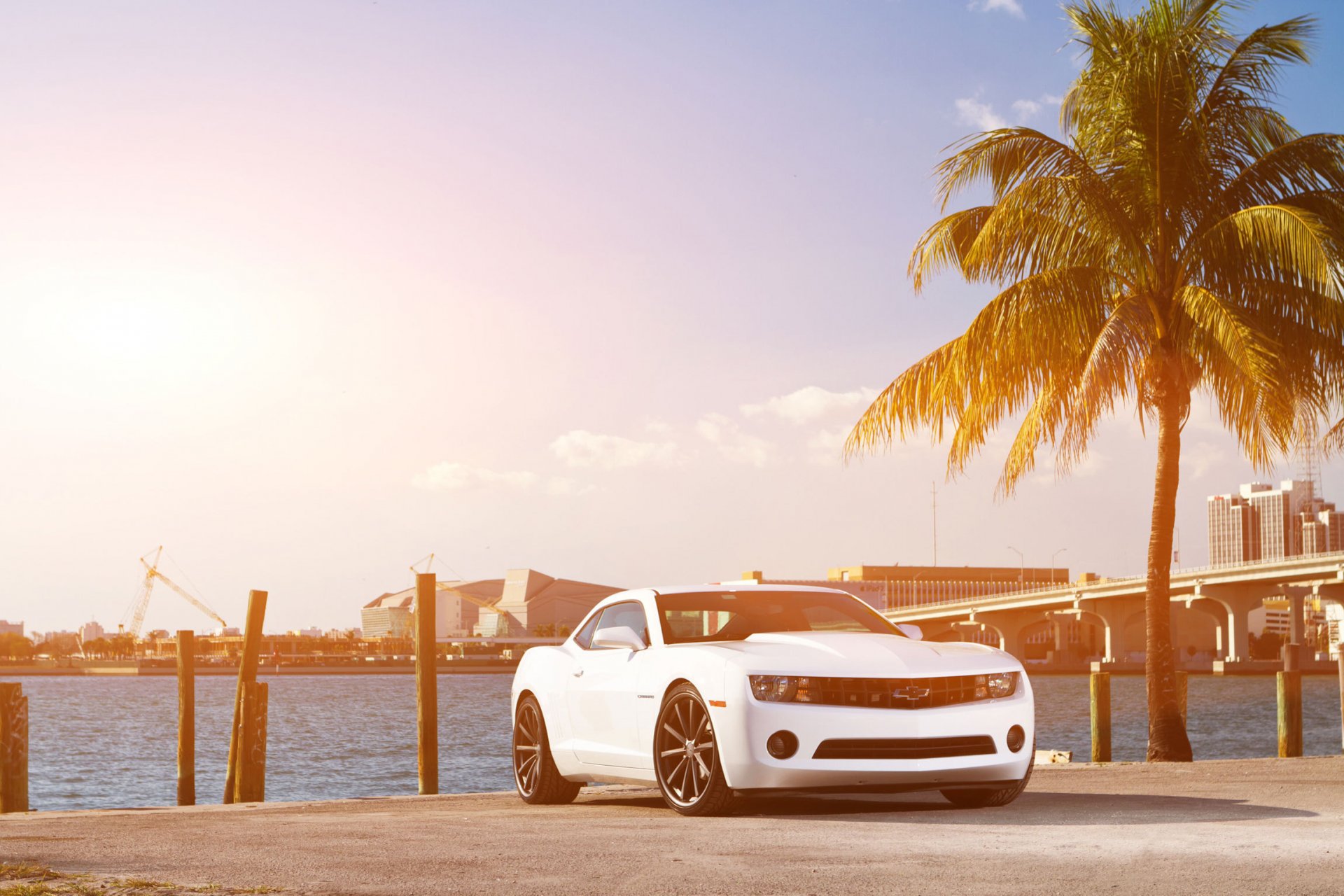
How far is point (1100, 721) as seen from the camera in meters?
18.6

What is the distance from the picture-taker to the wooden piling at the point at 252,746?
16797mm

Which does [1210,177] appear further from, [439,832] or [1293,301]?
[439,832]

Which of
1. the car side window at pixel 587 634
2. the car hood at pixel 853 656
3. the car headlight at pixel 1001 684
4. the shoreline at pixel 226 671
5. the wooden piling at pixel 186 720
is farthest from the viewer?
the shoreline at pixel 226 671

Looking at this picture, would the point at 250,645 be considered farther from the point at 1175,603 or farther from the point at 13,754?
the point at 1175,603

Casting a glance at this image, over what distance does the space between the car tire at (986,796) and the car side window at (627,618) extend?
2.20 metres

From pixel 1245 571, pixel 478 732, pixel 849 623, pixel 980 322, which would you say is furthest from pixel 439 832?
pixel 1245 571

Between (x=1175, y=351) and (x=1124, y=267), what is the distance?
127 cm

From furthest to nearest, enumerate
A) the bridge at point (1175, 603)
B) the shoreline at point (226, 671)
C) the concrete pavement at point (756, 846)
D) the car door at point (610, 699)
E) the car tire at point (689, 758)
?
1. the shoreline at point (226, 671)
2. the bridge at point (1175, 603)
3. the car door at point (610, 699)
4. the car tire at point (689, 758)
5. the concrete pavement at point (756, 846)

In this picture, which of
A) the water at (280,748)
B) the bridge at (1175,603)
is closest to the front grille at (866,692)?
the water at (280,748)

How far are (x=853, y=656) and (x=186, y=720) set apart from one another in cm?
1616

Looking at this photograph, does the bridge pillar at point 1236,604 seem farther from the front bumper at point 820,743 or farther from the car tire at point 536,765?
the front bumper at point 820,743

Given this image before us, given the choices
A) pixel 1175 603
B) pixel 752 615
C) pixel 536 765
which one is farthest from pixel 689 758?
pixel 1175 603

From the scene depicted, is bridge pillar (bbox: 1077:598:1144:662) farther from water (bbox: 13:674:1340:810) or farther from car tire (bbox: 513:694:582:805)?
car tire (bbox: 513:694:582:805)

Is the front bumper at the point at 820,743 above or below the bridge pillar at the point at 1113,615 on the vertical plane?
above
